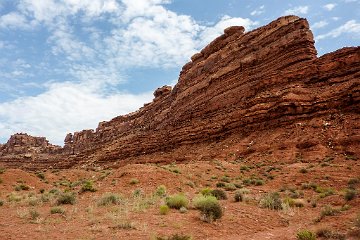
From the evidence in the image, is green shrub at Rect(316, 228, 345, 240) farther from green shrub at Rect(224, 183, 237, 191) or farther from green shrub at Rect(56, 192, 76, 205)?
green shrub at Rect(224, 183, 237, 191)

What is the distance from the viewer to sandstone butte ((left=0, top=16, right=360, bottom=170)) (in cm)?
3142

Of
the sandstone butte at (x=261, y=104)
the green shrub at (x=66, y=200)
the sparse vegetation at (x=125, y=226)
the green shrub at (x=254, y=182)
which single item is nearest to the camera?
the sparse vegetation at (x=125, y=226)

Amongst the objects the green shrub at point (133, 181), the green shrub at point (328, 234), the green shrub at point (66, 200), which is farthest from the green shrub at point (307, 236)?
the green shrub at point (133, 181)

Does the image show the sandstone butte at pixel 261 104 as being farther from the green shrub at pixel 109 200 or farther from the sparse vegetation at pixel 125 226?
the sparse vegetation at pixel 125 226

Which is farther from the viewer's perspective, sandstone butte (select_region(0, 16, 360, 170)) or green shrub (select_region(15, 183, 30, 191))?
sandstone butte (select_region(0, 16, 360, 170))

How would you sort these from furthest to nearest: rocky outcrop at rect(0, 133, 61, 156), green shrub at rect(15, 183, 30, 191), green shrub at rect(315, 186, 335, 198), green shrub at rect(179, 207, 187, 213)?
rocky outcrop at rect(0, 133, 61, 156) → green shrub at rect(15, 183, 30, 191) → green shrub at rect(315, 186, 335, 198) → green shrub at rect(179, 207, 187, 213)

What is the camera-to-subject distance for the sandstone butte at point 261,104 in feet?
103

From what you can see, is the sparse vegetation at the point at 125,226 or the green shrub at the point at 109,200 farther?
the green shrub at the point at 109,200

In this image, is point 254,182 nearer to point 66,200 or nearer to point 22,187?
point 66,200

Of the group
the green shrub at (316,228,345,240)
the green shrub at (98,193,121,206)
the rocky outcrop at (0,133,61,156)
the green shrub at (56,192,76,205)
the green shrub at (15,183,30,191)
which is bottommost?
the green shrub at (316,228,345,240)

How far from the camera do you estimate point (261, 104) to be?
38062 millimetres

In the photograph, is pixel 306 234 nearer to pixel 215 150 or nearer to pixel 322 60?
pixel 215 150

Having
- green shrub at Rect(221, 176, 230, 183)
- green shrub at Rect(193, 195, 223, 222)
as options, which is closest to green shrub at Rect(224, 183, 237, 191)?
green shrub at Rect(221, 176, 230, 183)

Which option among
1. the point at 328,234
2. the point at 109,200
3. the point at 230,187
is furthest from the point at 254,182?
the point at 328,234
